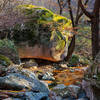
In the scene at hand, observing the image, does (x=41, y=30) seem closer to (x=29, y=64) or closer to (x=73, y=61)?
(x=29, y=64)

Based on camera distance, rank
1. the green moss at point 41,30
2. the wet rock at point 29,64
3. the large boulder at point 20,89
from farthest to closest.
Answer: the wet rock at point 29,64
the green moss at point 41,30
the large boulder at point 20,89

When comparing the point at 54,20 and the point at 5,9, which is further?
the point at 54,20

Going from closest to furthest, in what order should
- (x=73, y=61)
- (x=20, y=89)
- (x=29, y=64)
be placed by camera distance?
1. (x=20, y=89)
2. (x=29, y=64)
3. (x=73, y=61)

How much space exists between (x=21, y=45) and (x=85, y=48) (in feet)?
26.0

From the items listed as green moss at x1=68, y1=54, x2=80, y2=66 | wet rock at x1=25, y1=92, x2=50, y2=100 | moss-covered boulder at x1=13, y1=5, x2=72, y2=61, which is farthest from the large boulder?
green moss at x1=68, y1=54, x2=80, y2=66

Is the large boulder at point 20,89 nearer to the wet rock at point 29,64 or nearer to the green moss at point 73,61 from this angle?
the wet rock at point 29,64

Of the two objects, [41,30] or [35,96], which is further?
[41,30]

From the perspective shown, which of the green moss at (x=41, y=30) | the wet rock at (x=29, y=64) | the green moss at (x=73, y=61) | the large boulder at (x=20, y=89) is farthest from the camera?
the green moss at (x=73, y=61)

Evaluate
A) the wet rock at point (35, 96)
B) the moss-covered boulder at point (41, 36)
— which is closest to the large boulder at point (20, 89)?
the wet rock at point (35, 96)

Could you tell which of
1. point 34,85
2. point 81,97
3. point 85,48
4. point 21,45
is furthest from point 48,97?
point 85,48

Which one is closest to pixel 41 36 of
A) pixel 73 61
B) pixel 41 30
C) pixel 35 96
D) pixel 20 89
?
pixel 41 30

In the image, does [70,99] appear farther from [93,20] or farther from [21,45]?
[21,45]

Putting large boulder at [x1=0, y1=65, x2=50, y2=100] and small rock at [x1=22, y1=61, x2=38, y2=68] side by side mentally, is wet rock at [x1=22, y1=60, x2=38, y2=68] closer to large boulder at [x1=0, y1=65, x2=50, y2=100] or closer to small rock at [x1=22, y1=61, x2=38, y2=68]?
small rock at [x1=22, y1=61, x2=38, y2=68]

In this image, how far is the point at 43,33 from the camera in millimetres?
8938
